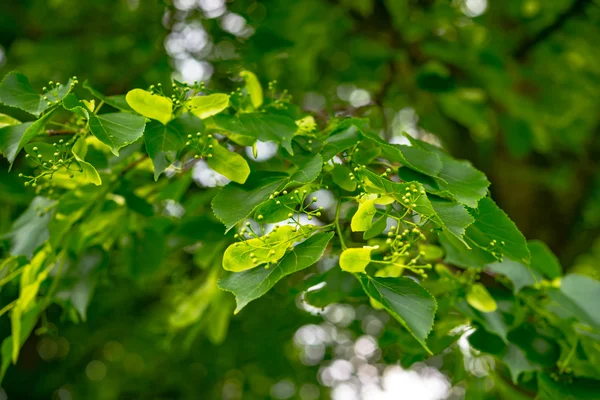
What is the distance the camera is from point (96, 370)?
5.22 m

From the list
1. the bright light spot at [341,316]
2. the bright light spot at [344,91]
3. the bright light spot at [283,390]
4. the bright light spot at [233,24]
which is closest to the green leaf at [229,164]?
the bright light spot at [233,24]

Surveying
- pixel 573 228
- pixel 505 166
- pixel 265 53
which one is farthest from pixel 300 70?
pixel 573 228

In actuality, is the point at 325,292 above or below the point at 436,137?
above

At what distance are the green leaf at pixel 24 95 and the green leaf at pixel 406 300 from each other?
2.34ft

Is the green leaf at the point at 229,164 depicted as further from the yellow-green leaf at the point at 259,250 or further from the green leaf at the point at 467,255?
the green leaf at the point at 467,255

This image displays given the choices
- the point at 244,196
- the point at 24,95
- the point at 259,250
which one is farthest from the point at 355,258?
the point at 24,95

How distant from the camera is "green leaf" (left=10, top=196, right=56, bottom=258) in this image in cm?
159

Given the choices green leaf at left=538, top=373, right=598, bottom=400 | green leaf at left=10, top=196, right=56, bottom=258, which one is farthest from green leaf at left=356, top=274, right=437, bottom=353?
green leaf at left=10, top=196, right=56, bottom=258

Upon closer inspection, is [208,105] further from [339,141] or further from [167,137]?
[339,141]

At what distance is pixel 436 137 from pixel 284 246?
3086 millimetres

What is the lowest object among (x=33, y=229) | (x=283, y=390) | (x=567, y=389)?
(x=283, y=390)

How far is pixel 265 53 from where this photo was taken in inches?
107

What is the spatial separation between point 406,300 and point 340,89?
11.2 feet

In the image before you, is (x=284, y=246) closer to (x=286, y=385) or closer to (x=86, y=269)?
(x=86, y=269)
